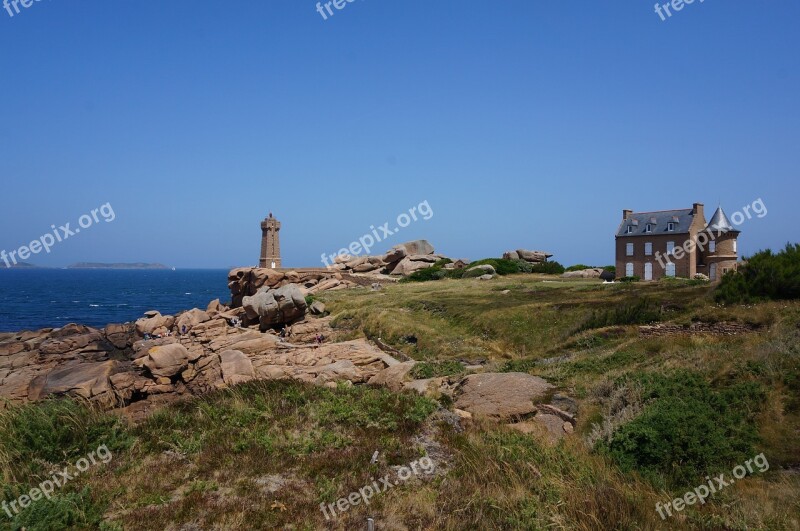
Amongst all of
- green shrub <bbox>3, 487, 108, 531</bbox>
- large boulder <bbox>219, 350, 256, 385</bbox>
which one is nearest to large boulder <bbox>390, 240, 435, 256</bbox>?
large boulder <bbox>219, 350, 256, 385</bbox>

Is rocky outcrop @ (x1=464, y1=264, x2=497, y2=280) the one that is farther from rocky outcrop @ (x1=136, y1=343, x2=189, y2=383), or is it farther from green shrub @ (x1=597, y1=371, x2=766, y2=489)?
green shrub @ (x1=597, y1=371, x2=766, y2=489)

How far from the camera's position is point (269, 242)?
5447 cm

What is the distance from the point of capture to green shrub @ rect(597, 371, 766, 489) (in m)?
8.23

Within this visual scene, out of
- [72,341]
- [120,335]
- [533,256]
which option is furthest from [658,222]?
[72,341]

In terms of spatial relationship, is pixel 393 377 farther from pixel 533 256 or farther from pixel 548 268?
pixel 533 256

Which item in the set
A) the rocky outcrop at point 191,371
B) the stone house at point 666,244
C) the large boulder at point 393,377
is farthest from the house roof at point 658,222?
the large boulder at point 393,377

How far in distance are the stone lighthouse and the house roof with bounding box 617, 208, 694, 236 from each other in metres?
34.0

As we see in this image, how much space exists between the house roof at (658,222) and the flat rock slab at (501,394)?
120 feet

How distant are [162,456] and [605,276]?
4343 centimetres

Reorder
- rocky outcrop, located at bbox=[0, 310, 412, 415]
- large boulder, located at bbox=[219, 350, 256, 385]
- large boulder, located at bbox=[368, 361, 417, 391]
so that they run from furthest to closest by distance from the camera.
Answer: rocky outcrop, located at bbox=[0, 310, 412, 415], large boulder, located at bbox=[219, 350, 256, 385], large boulder, located at bbox=[368, 361, 417, 391]

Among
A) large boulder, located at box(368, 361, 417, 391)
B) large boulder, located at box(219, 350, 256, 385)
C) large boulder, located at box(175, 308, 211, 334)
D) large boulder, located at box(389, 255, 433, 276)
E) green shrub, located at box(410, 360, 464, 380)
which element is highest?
large boulder, located at box(175, 308, 211, 334)

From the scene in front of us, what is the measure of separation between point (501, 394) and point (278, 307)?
23044mm

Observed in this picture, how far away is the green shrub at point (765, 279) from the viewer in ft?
60.6

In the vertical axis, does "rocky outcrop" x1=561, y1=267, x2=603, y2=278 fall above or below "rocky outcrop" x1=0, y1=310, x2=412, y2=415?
below
